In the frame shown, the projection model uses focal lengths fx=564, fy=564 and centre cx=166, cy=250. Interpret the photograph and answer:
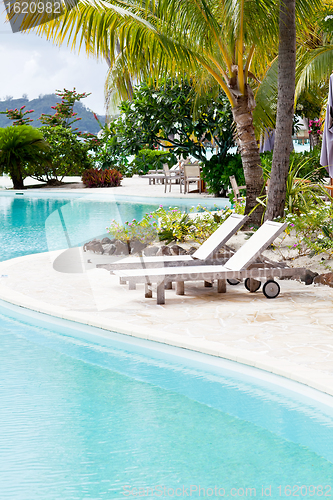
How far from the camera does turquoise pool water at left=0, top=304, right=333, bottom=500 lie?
10.7ft

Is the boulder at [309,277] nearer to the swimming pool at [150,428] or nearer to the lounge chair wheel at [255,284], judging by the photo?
the lounge chair wheel at [255,284]

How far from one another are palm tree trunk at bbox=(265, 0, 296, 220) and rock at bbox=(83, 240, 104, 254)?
2.90m

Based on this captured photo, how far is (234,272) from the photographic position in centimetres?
644

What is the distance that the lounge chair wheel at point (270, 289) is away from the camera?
263 inches

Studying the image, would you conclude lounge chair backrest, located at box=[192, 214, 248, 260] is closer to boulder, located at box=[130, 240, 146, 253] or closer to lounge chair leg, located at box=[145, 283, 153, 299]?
lounge chair leg, located at box=[145, 283, 153, 299]

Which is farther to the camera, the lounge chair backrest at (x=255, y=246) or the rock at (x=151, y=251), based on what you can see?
the rock at (x=151, y=251)

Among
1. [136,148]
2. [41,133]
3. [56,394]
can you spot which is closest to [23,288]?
[56,394]

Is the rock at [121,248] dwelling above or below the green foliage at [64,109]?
below

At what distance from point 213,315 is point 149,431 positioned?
7.39 feet

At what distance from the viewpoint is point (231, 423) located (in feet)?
12.9

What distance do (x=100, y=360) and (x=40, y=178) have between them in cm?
2325

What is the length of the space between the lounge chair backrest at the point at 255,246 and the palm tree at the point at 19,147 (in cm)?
1971


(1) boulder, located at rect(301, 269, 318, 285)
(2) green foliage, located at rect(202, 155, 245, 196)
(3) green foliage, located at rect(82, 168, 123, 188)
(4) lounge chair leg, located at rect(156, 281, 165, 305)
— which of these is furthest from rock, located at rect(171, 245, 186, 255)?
(3) green foliage, located at rect(82, 168, 123, 188)

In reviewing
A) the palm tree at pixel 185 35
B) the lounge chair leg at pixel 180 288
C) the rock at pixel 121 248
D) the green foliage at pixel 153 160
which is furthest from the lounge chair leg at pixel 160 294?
the green foliage at pixel 153 160
